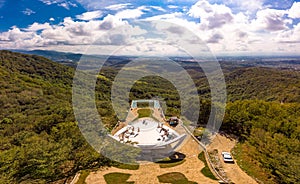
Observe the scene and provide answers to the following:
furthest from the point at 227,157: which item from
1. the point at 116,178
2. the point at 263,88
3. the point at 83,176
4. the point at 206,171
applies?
the point at 263,88

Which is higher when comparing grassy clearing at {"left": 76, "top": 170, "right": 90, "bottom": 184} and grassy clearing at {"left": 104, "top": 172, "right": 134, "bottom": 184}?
grassy clearing at {"left": 76, "top": 170, "right": 90, "bottom": 184}

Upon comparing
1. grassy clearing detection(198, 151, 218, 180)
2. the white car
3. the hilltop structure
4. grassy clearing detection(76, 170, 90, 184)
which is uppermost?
the hilltop structure

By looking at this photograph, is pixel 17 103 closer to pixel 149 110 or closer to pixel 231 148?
pixel 149 110

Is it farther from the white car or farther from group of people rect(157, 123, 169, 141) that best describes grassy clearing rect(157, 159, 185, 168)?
the white car

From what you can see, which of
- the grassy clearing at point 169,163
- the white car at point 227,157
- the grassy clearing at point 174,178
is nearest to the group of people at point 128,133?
the grassy clearing at point 169,163

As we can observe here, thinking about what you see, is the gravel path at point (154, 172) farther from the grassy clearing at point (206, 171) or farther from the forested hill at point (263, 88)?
the forested hill at point (263, 88)

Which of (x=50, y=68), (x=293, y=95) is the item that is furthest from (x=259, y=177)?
(x=50, y=68)

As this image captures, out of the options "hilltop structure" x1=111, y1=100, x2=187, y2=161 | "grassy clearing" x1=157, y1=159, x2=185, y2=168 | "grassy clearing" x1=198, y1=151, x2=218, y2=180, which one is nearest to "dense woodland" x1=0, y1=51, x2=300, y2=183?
"grassy clearing" x1=198, y1=151, x2=218, y2=180

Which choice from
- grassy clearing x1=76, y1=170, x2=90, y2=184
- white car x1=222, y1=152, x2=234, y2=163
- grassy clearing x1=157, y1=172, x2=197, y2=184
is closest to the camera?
grassy clearing x1=76, y1=170, x2=90, y2=184
